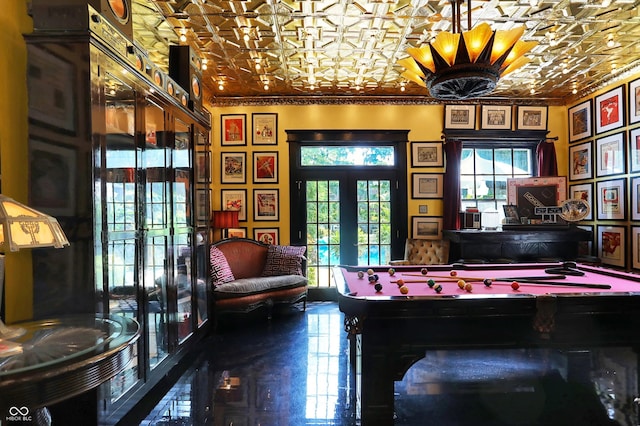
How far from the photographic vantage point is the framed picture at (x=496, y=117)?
6250mm

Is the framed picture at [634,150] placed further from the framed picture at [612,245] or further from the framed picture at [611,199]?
the framed picture at [612,245]

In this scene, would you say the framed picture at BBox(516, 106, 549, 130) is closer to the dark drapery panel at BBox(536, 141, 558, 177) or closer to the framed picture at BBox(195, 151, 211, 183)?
the dark drapery panel at BBox(536, 141, 558, 177)

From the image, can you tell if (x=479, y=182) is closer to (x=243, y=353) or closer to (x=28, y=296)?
(x=243, y=353)

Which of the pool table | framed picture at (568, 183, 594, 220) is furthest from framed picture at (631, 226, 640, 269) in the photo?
the pool table

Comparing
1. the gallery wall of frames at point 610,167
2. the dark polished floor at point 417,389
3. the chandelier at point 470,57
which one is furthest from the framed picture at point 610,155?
the chandelier at point 470,57

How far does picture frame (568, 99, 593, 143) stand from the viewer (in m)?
5.81

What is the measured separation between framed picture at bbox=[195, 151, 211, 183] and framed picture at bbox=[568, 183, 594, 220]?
244 inches

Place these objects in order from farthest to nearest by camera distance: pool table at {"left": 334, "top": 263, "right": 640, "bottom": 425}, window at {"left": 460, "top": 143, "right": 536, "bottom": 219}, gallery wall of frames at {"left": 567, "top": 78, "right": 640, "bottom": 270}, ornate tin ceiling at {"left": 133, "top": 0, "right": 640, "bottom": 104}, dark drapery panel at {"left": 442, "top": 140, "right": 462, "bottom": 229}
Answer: window at {"left": 460, "top": 143, "right": 536, "bottom": 219} → dark drapery panel at {"left": 442, "top": 140, "right": 462, "bottom": 229} → gallery wall of frames at {"left": 567, "top": 78, "right": 640, "bottom": 270} → ornate tin ceiling at {"left": 133, "top": 0, "right": 640, "bottom": 104} → pool table at {"left": 334, "top": 263, "right": 640, "bottom": 425}

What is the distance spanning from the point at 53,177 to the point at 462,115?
6126mm

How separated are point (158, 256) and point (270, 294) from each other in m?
2.14

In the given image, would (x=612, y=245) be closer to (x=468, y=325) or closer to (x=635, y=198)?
(x=635, y=198)

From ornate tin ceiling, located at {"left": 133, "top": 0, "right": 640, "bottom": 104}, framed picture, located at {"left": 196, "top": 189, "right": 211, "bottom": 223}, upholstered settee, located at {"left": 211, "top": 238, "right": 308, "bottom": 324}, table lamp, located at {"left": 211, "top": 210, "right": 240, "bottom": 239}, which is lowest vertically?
upholstered settee, located at {"left": 211, "top": 238, "right": 308, "bottom": 324}

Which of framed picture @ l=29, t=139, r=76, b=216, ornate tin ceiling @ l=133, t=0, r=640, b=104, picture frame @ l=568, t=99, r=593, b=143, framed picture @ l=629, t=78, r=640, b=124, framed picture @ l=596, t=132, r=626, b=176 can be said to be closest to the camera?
framed picture @ l=29, t=139, r=76, b=216

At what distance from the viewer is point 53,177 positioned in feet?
7.04
